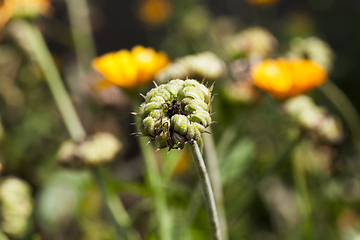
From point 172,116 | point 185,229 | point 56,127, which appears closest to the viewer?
point 172,116

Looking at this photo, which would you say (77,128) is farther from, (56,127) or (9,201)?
(56,127)

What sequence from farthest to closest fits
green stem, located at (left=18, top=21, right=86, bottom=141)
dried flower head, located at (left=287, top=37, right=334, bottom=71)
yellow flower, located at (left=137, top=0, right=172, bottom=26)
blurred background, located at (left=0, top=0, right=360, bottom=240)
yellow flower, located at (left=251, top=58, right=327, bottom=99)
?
yellow flower, located at (left=137, top=0, right=172, bottom=26), dried flower head, located at (left=287, top=37, right=334, bottom=71), green stem, located at (left=18, top=21, right=86, bottom=141), blurred background, located at (left=0, top=0, right=360, bottom=240), yellow flower, located at (left=251, top=58, right=327, bottom=99)

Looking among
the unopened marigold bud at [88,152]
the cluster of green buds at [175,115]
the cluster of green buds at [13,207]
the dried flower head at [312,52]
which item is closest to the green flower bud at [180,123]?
the cluster of green buds at [175,115]

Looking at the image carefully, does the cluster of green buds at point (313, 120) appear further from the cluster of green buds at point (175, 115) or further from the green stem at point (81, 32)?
the green stem at point (81, 32)

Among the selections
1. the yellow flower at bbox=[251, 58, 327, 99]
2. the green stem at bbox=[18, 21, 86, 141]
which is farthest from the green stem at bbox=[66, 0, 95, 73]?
the yellow flower at bbox=[251, 58, 327, 99]

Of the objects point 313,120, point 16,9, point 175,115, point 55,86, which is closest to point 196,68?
point 313,120

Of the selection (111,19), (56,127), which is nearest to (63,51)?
(111,19)

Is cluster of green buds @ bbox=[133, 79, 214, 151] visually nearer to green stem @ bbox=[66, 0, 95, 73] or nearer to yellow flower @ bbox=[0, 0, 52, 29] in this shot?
yellow flower @ bbox=[0, 0, 52, 29]
